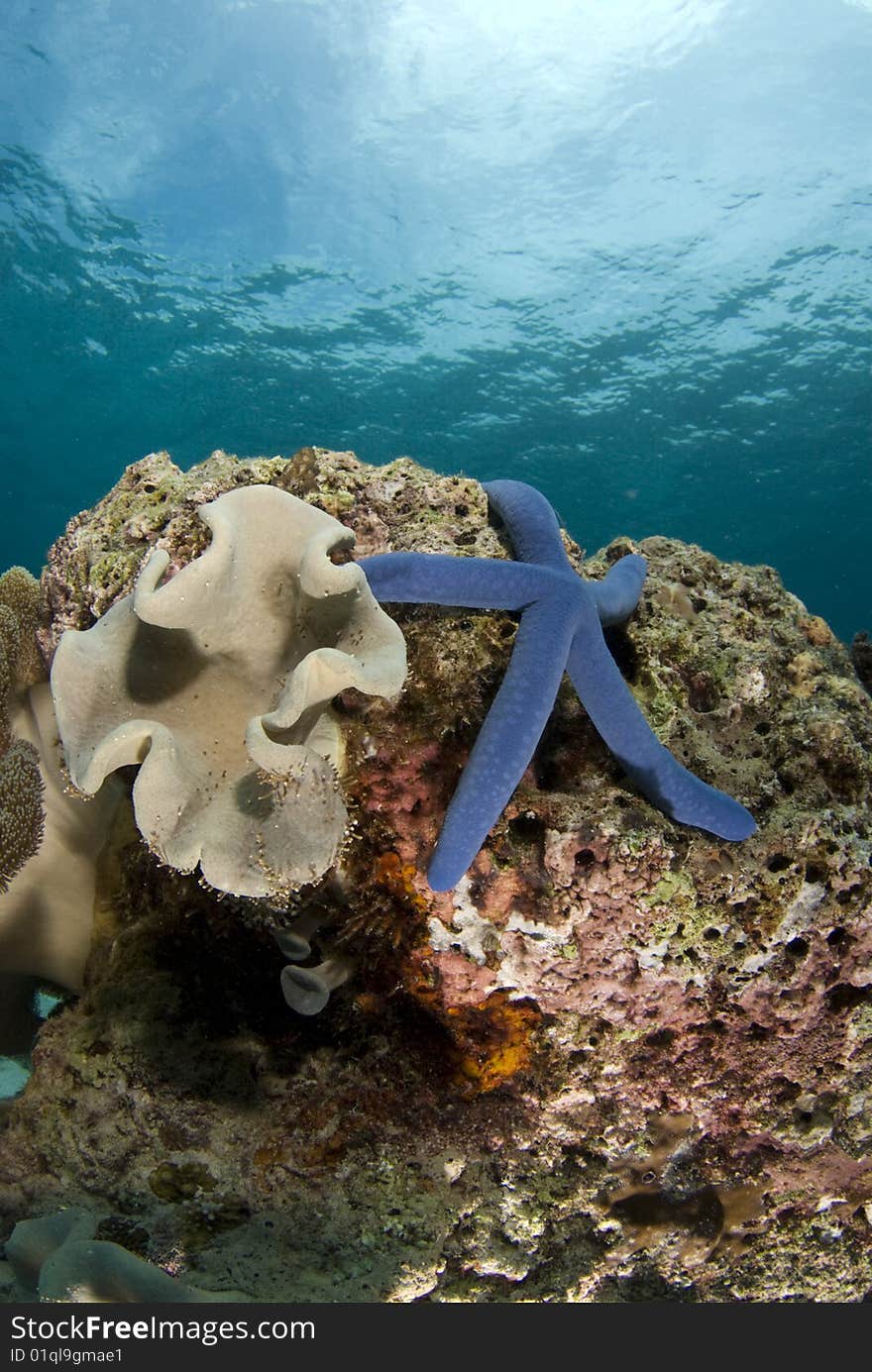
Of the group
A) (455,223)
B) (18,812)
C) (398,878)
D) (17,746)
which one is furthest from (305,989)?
(455,223)

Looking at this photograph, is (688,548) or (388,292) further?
(388,292)

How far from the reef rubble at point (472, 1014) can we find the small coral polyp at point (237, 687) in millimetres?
314

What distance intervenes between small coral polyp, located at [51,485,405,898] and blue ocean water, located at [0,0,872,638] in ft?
87.0

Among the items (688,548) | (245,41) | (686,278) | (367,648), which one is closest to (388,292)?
(245,41)

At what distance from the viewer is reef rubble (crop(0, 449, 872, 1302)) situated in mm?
2031

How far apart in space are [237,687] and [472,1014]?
4.06 feet

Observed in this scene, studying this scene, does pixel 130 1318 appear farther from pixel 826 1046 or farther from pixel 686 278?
pixel 686 278

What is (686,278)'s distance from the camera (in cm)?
2503

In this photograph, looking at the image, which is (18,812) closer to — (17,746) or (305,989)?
(17,746)

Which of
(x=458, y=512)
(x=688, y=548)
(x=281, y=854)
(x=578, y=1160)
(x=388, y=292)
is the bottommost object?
(x=578, y=1160)

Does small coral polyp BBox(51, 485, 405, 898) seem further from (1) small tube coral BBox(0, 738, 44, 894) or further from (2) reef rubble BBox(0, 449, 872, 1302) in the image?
(1) small tube coral BBox(0, 738, 44, 894)

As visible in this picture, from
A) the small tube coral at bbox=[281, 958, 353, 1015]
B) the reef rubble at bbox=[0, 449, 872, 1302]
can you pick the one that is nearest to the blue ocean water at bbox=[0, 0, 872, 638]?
the reef rubble at bbox=[0, 449, 872, 1302]

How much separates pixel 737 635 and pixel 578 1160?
2.12m

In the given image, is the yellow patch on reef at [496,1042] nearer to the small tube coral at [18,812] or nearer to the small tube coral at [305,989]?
the small tube coral at [305,989]
